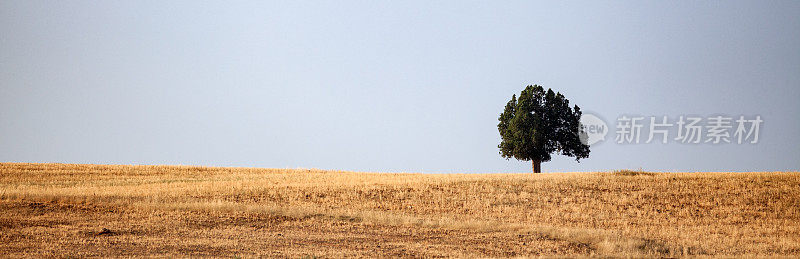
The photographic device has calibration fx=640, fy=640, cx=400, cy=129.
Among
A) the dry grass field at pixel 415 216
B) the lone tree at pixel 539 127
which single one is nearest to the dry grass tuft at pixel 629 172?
the dry grass field at pixel 415 216

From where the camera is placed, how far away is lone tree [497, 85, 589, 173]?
4884cm

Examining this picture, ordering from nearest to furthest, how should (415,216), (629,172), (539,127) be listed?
(415,216) → (629,172) → (539,127)

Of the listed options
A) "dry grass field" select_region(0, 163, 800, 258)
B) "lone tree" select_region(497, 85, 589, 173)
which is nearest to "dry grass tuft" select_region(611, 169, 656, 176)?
"dry grass field" select_region(0, 163, 800, 258)

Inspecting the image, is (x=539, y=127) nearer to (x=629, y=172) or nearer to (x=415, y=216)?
(x=629, y=172)

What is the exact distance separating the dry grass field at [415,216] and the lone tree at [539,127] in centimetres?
1064

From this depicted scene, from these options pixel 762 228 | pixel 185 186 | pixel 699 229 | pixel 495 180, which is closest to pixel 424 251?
pixel 699 229

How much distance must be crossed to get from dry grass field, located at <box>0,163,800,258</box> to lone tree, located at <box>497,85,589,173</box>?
10636 mm

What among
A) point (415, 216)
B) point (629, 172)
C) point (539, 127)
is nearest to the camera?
point (415, 216)

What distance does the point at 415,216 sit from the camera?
25078 millimetres

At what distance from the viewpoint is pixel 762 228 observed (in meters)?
23.9

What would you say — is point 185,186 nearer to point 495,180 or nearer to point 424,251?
point 495,180

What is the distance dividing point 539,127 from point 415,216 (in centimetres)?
2601

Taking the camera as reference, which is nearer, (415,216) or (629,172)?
(415,216)

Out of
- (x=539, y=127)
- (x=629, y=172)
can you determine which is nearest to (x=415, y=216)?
(x=629, y=172)
